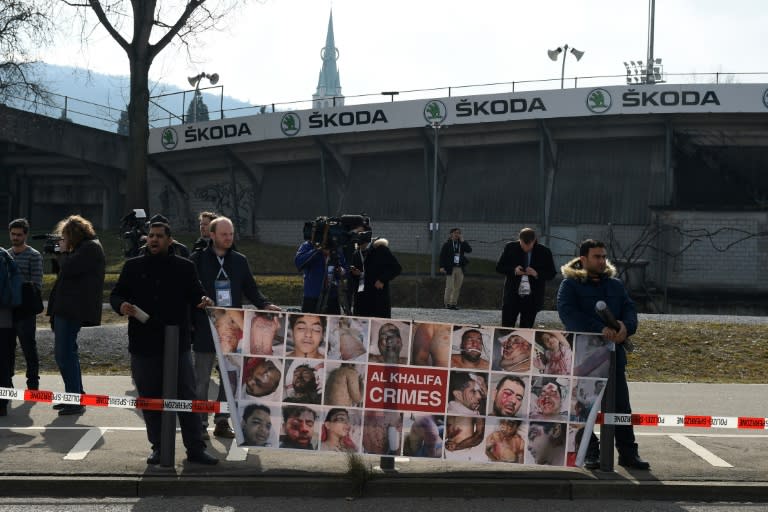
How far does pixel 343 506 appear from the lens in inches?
254

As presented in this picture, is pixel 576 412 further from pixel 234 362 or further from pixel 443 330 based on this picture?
pixel 234 362

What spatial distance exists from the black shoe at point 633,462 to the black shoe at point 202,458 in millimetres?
3076

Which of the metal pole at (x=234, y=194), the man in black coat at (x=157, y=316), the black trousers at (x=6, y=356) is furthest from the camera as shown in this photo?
the metal pole at (x=234, y=194)

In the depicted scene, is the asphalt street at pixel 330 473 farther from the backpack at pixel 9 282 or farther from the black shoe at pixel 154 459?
the backpack at pixel 9 282

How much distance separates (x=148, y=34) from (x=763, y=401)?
26.3m

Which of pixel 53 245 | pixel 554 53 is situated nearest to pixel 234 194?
pixel 554 53

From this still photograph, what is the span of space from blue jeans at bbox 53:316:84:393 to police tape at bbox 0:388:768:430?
0.97m

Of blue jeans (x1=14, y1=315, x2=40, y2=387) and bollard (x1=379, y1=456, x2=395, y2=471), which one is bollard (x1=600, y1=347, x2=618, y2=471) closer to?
bollard (x1=379, y1=456, x2=395, y2=471)

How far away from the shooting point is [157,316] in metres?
7.17

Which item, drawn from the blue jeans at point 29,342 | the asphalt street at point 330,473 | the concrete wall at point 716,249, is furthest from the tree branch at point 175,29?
the asphalt street at point 330,473

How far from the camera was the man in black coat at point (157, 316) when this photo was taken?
716 centimetres

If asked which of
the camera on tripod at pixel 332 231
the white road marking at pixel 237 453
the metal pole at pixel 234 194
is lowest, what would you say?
the white road marking at pixel 237 453

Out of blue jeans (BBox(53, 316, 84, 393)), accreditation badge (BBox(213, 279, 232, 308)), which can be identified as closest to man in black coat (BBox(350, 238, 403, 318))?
accreditation badge (BBox(213, 279, 232, 308))

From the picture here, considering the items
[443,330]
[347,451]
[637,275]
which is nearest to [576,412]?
[443,330]
